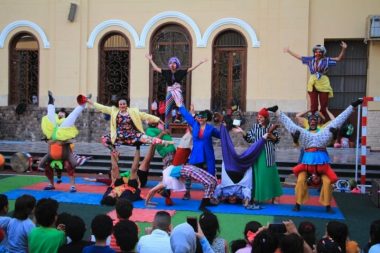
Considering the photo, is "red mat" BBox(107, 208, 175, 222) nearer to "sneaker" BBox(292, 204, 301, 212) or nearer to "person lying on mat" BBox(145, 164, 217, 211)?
"person lying on mat" BBox(145, 164, 217, 211)

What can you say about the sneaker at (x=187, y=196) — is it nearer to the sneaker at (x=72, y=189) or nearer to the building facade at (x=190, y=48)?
the sneaker at (x=72, y=189)

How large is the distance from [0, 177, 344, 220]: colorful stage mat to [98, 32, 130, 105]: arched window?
622 cm

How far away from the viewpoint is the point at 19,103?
17.7 m

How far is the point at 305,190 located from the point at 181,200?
2.25 metres

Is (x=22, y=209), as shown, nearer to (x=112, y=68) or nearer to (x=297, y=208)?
(x=297, y=208)

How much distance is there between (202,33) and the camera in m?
16.2

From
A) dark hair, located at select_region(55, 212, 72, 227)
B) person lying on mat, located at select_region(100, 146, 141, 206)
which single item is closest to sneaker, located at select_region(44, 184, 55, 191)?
person lying on mat, located at select_region(100, 146, 141, 206)

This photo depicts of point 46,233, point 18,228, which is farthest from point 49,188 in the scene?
point 46,233

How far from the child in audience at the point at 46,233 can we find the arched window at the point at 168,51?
11.9 metres

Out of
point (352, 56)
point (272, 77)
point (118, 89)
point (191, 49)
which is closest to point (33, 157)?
point (118, 89)

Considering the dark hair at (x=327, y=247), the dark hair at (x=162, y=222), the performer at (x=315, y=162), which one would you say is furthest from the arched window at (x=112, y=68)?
the dark hair at (x=327, y=247)

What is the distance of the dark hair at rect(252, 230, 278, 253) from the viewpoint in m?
4.05

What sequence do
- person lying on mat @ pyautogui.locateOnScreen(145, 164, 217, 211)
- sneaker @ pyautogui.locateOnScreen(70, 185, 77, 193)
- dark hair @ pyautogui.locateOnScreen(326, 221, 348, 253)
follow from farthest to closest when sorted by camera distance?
sneaker @ pyautogui.locateOnScreen(70, 185, 77, 193), person lying on mat @ pyautogui.locateOnScreen(145, 164, 217, 211), dark hair @ pyautogui.locateOnScreen(326, 221, 348, 253)

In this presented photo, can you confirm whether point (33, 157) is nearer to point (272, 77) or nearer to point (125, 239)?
point (272, 77)
